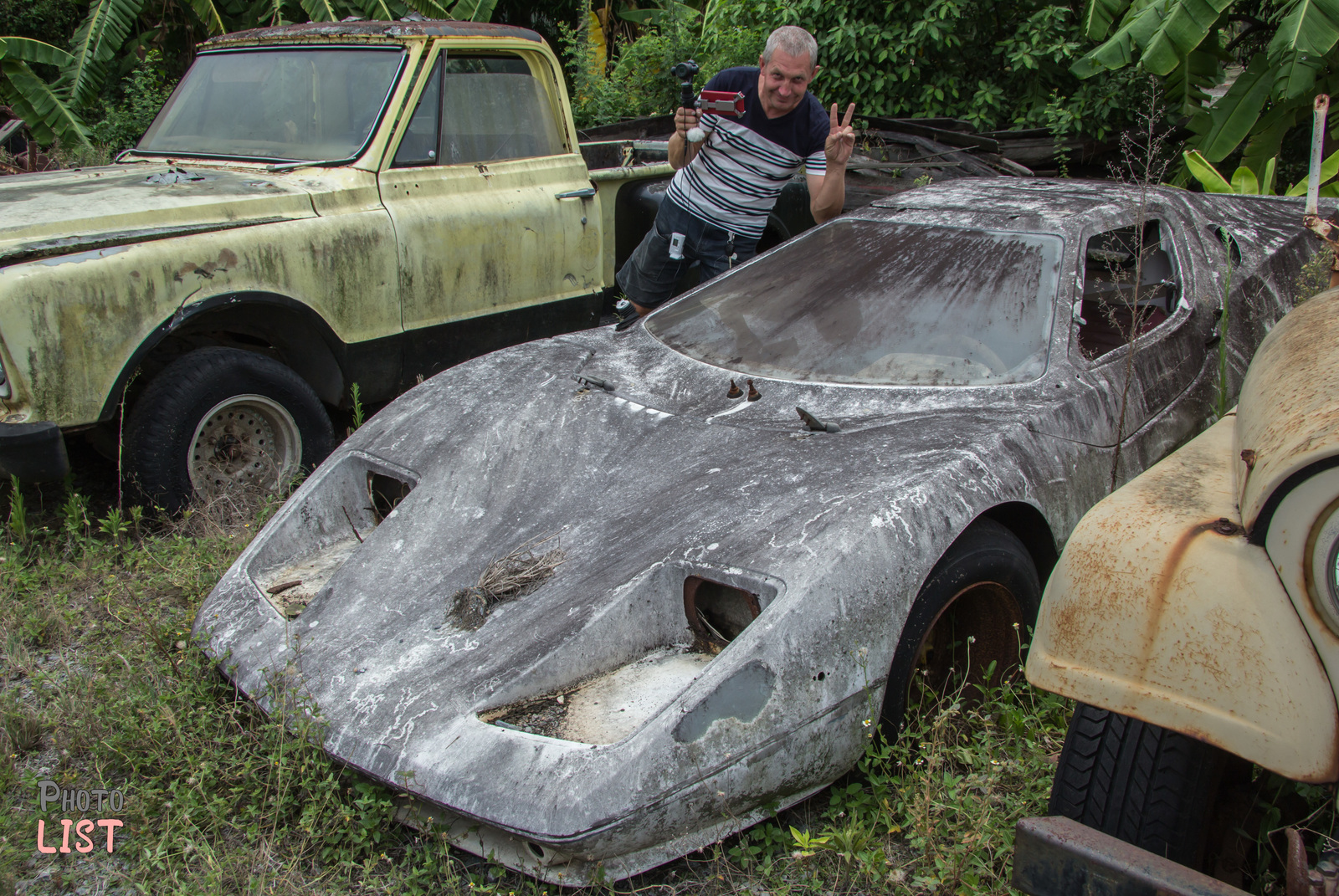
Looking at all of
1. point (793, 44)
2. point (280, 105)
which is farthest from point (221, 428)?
point (793, 44)

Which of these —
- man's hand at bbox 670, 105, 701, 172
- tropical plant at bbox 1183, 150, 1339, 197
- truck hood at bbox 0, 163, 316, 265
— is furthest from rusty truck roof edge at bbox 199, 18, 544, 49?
tropical plant at bbox 1183, 150, 1339, 197

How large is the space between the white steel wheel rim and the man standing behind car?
161 centimetres

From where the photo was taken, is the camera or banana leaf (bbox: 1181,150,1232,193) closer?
the camera

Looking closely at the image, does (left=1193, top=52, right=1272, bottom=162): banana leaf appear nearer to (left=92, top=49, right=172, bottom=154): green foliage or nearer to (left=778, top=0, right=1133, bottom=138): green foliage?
(left=778, top=0, right=1133, bottom=138): green foliage

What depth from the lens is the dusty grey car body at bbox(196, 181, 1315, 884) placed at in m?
2.06

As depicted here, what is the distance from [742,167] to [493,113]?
1.41 meters

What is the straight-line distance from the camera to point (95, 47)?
34.3 feet

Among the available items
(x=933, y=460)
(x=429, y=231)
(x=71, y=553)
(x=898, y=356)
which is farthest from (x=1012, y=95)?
(x=71, y=553)

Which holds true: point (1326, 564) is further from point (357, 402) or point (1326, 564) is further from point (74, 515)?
point (74, 515)

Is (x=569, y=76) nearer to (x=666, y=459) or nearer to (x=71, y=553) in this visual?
(x=71, y=553)

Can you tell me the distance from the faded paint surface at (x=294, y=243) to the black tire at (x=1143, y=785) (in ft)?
11.6

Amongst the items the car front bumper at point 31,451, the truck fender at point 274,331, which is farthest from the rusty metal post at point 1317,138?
the car front bumper at point 31,451

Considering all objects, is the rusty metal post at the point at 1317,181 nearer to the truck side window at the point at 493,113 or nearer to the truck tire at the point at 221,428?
the truck side window at the point at 493,113

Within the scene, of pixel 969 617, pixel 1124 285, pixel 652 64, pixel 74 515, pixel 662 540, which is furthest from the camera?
pixel 652 64
